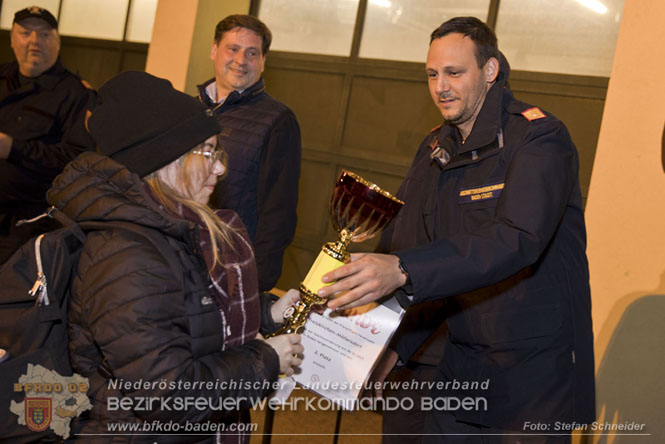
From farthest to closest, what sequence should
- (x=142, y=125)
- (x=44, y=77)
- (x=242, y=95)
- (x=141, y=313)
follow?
(x=44, y=77) < (x=242, y=95) < (x=142, y=125) < (x=141, y=313)

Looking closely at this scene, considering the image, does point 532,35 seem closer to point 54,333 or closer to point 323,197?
point 323,197

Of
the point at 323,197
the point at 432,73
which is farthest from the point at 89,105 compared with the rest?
the point at 432,73

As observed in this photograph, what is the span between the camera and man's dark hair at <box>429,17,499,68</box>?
2.02m

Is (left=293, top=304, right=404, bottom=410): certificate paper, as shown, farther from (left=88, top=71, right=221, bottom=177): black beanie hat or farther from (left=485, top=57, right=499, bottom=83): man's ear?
(left=485, top=57, right=499, bottom=83): man's ear

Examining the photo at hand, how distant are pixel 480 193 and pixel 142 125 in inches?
39.5

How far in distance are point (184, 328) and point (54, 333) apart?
29 cm

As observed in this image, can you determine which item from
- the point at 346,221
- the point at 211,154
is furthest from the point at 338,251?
the point at 211,154

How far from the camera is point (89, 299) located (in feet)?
4.38

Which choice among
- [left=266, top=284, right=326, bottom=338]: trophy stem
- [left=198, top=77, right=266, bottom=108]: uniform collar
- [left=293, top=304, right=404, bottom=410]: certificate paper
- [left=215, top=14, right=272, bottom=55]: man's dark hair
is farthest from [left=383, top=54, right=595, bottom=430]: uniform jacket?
[left=215, top=14, right=272, bottom=55]: man's dark hair

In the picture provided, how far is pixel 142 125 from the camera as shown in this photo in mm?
1471

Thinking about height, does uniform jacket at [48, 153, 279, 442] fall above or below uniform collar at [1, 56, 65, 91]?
below

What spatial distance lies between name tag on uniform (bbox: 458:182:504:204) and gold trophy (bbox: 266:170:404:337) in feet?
1.41

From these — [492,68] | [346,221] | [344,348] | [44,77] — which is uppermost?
[492,68]

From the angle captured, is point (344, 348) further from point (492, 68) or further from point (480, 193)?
point (492, 68)
